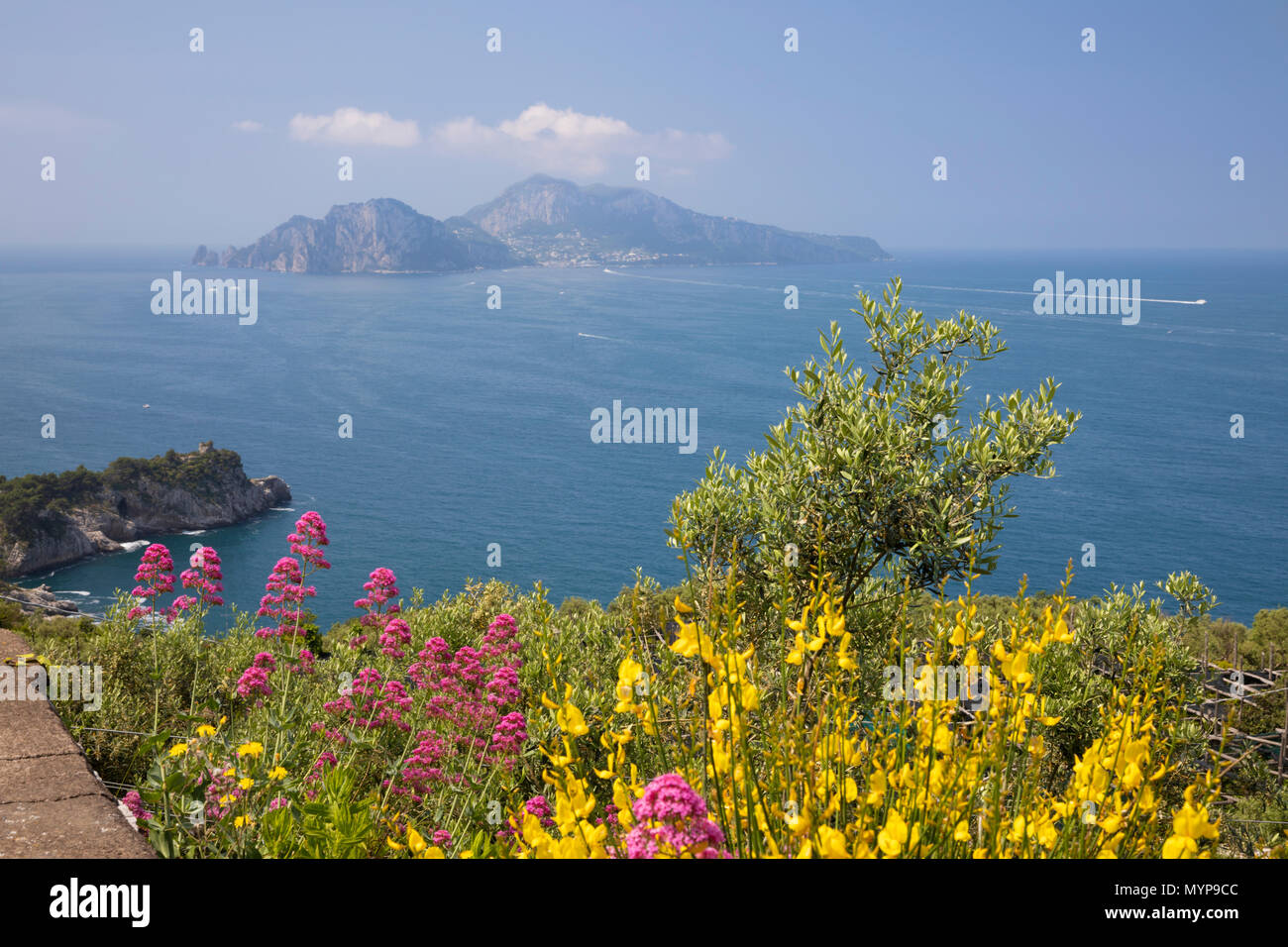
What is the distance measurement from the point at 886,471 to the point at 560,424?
90.4m

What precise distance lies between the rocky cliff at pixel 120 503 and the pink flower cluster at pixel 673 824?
Answer: 253 ft

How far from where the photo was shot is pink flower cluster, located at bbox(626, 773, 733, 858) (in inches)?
69.5

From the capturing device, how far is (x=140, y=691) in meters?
7.23

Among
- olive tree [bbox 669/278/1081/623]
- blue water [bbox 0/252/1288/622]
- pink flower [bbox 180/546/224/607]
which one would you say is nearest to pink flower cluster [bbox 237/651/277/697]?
pink flower [bbox 180/546/224/607]

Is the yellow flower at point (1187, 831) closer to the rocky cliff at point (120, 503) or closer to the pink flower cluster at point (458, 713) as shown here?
the pink flower cluster at point (458, 713)

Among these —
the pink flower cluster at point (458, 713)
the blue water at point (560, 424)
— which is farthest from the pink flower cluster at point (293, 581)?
the blue water at point (560, 424)

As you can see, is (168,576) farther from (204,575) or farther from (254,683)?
(254,683)

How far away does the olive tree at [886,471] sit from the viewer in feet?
23.3

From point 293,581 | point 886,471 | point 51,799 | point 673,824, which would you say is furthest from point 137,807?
point 886,471

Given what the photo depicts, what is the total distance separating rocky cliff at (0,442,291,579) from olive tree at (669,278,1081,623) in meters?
73.5

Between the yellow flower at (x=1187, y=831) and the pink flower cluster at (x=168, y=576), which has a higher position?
the yellow flower at (x=1187, y=831)

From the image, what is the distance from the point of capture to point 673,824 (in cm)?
180
